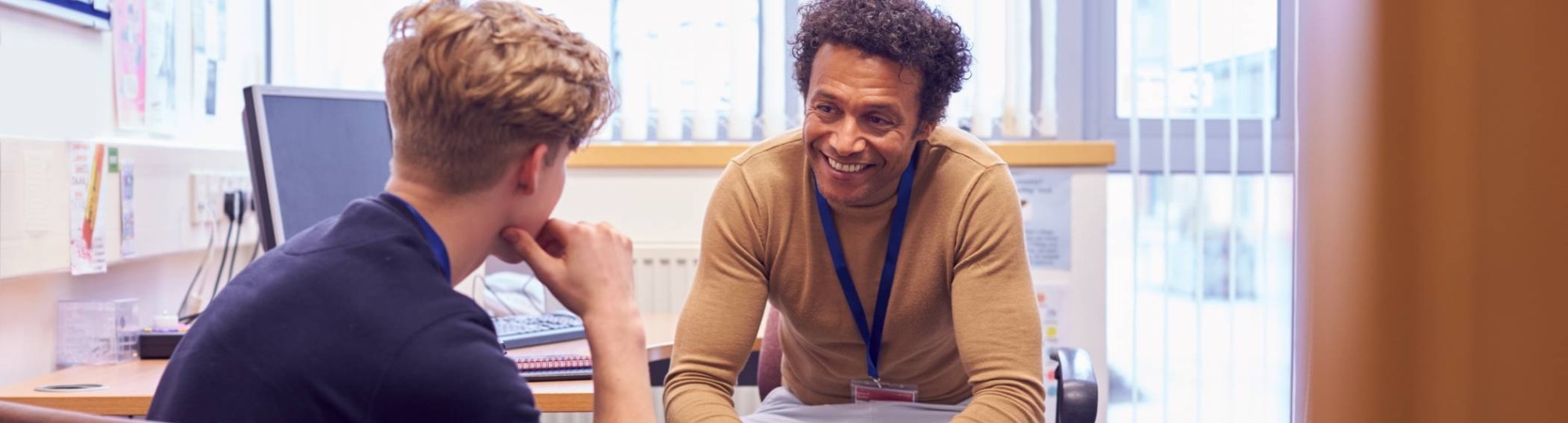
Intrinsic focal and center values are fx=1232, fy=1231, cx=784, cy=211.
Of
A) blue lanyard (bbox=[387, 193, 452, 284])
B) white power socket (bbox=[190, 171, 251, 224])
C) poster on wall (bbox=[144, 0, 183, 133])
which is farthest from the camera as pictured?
white power socket (bbox=[190, 171, 251, 224])

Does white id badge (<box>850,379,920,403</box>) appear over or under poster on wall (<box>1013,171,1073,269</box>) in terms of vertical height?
under

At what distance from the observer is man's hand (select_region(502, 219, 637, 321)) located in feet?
3.91

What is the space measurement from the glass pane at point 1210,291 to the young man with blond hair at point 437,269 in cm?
193

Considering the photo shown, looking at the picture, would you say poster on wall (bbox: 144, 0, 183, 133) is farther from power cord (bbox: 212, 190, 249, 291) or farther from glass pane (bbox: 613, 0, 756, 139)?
glass pane (bbox: 613, 0, 756, 139)

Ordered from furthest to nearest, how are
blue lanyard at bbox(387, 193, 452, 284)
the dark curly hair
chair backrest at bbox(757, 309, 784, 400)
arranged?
chair backrest at bbox(757, 309, 784, 400), the dark curly hair, blue lanyard at bbox(387, 193, 452, 284)

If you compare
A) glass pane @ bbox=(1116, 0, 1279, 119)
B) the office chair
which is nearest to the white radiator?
the office chair

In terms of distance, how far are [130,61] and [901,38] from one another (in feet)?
4.74

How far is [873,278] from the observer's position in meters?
1.70

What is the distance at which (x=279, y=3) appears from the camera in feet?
9.44

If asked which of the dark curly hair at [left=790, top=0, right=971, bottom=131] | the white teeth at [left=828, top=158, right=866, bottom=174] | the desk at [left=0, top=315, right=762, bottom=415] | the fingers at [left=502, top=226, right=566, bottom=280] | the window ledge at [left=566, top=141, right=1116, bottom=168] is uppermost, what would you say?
the dark curly hair at [left=790, top=0, right=971, bottom=131]

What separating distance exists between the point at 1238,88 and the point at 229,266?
2226 mm

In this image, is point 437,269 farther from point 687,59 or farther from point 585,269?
point 687,59

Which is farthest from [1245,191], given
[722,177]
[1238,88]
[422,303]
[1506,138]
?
[422,303]

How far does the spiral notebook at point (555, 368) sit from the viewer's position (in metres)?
1.69
